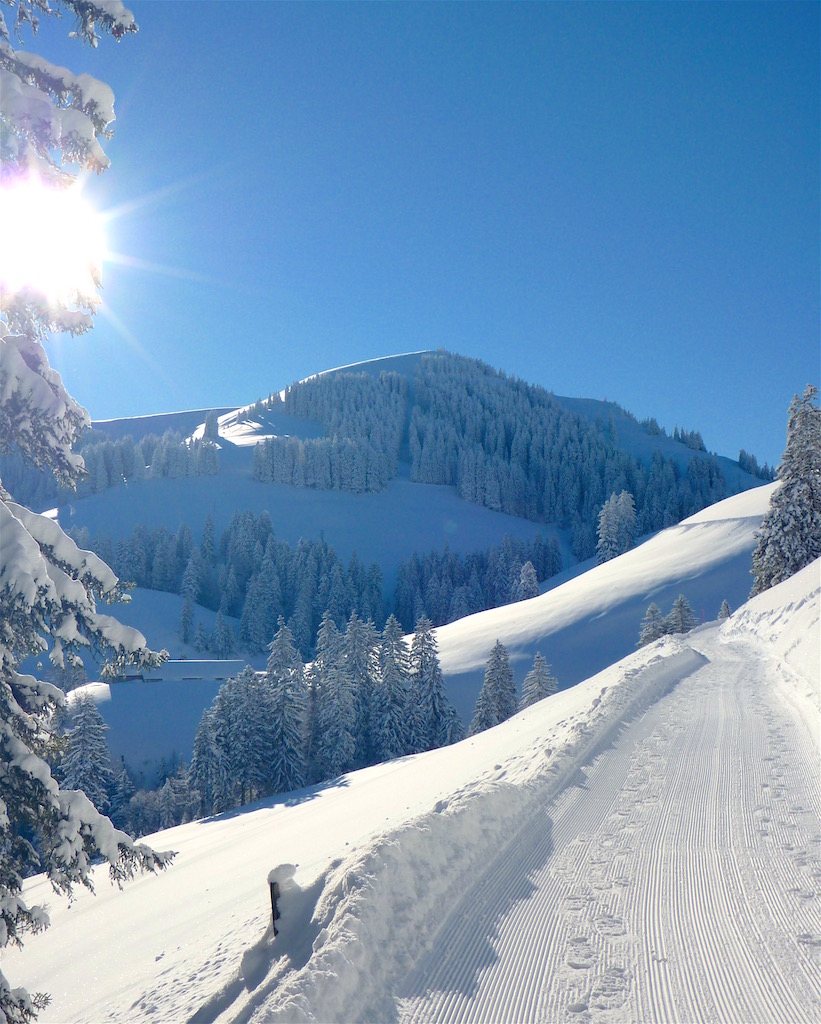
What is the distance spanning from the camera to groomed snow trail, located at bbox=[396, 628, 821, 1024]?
4410 millimetres

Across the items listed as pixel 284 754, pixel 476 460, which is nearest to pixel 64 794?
pixel 284 754

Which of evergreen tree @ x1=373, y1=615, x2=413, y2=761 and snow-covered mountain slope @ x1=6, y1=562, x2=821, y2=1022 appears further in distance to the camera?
evergreen tree @ x1=373, y1=615, x2=413, y2=761

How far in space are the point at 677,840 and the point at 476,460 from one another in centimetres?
16608

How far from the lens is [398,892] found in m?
5.64

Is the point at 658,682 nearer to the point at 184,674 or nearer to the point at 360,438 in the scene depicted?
the point at 184,674

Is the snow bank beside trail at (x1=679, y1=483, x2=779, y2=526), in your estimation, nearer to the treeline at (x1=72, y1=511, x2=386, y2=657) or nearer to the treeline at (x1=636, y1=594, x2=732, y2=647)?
the treeline at (x1=636, y1=594, x2=732, y2=647)

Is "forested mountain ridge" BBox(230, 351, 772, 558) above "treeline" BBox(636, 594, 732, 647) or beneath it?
above

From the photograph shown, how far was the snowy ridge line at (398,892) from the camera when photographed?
4.49 metres

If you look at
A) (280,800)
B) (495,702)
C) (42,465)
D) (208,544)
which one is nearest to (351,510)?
(208,544)

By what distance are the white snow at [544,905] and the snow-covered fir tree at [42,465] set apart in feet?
6.02

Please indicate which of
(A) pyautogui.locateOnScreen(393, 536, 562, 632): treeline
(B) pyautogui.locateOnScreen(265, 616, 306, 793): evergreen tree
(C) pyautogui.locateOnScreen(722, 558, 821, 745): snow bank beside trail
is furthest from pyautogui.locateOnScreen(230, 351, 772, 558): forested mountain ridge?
(C) pyautogui.locateOnScreen(722, 558, 821, 745): snow bank beside trail


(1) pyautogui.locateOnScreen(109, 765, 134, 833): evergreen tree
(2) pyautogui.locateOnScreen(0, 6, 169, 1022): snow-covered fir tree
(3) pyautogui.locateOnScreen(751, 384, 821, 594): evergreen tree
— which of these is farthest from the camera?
(1) pyautogui.locateOnScreen(109, 765, 134, 833): evergreen tree

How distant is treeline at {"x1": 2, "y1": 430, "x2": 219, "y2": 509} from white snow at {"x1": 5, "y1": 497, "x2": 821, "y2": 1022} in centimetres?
14079

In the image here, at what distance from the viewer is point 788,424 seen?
3275cm
